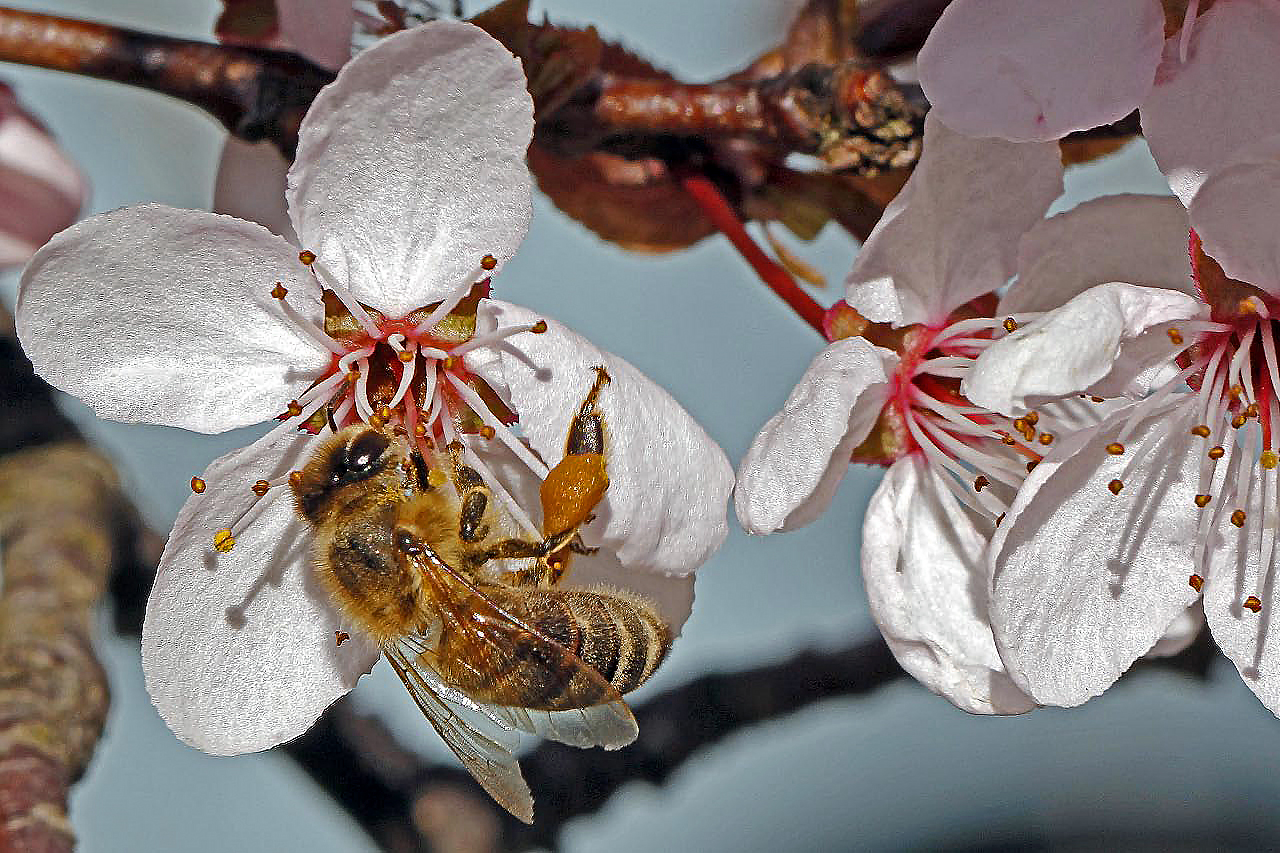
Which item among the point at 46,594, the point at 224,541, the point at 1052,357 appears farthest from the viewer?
the point at 46,594

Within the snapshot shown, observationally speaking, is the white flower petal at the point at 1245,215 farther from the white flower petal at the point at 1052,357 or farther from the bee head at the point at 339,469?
the bee head at the point at 339,469

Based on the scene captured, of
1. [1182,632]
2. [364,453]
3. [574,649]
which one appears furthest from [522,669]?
[1182,632]

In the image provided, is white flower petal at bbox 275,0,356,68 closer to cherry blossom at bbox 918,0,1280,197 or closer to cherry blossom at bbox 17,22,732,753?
cherry blossom at bbox 17,22,732,753

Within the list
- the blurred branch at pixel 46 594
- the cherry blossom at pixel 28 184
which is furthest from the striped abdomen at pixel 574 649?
the cherry blossom at pixel 28 184

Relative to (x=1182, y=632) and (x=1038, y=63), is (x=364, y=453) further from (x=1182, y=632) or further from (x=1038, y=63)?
(x=1182, y=632)

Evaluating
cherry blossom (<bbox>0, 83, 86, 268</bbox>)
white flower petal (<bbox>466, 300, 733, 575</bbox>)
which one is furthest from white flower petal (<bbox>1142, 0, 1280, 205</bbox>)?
cherry blossom (<bbox>0, 83, 86, 268</bbox>)

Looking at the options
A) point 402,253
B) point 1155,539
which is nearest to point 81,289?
point 402,253
